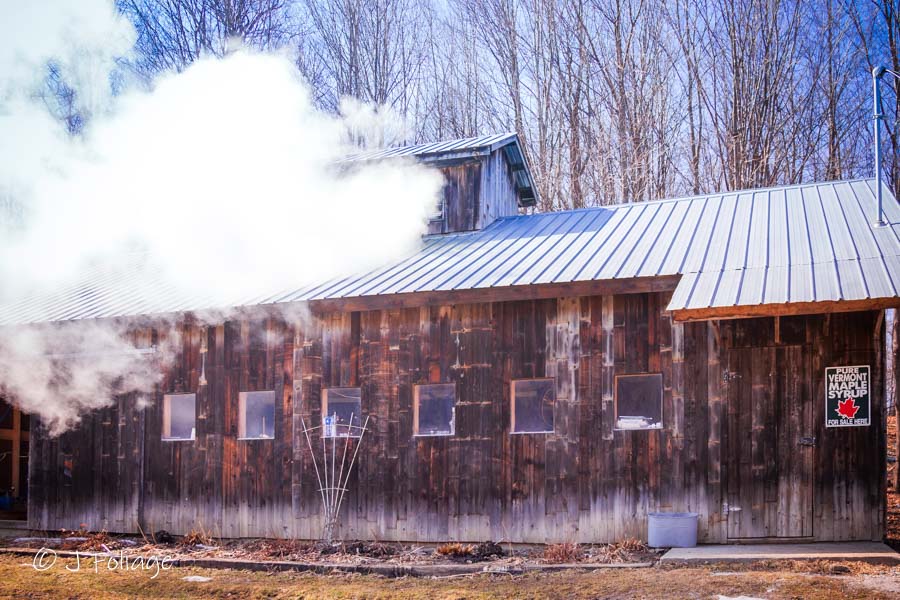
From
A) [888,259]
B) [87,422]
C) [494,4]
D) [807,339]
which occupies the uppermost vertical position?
[494,4]

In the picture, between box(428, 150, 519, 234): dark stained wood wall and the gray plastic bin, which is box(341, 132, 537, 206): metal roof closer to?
box(428, 150, 519, 234): dark stained wood wall

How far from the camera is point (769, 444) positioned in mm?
12047

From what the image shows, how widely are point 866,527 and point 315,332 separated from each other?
314 inches

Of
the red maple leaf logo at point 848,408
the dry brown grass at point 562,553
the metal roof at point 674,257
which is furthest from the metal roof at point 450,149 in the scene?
the red maple leaf logo at point 848,408

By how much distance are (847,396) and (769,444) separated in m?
1.09

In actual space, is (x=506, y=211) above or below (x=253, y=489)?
above

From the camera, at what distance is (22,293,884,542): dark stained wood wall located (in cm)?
1214

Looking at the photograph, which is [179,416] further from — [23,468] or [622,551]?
[622,551]

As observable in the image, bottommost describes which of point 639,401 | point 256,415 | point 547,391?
point 256,415

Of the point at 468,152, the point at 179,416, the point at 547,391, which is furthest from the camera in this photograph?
the point at 468,152

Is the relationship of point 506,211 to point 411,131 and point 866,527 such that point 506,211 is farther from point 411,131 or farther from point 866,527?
point 411,131

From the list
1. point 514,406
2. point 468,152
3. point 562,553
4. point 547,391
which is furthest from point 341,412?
point 468,152

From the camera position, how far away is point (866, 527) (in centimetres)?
1154

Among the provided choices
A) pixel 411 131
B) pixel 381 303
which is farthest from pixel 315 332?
pixel 411 131
